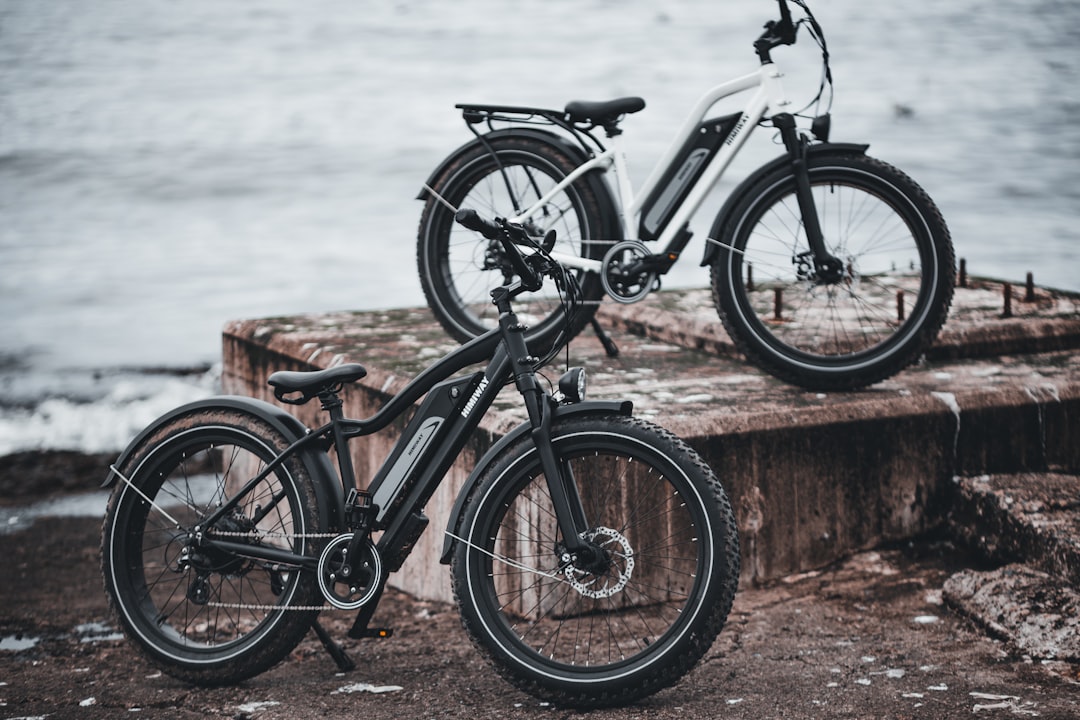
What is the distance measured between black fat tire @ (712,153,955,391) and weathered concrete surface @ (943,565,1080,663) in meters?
0.87

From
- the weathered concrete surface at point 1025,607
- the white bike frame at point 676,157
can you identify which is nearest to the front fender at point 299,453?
the white bike frame at point 676,157

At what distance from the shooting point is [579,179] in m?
4.61

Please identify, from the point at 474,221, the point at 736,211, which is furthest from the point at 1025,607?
the point at 474,221

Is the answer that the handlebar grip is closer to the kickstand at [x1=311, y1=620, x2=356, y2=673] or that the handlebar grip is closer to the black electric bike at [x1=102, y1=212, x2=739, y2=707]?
the black electric bike at [x1=102, y1=212, x2=739, y2=707]

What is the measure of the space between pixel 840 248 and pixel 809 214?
0.20 meters

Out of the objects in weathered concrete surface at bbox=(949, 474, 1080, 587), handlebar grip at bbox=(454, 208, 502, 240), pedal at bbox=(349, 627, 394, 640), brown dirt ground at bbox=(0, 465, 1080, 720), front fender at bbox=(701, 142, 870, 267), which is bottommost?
brown dirt ground at bbox=(0, 465, 1080, 720)

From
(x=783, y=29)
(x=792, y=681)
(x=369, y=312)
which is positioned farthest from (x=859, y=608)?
(x=369, y=312)

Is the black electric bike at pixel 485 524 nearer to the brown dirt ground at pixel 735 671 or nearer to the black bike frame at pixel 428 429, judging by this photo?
the black bike frame at pixel 428 429

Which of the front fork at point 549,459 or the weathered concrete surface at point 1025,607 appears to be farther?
the weathered concrete surface at point 1025,607

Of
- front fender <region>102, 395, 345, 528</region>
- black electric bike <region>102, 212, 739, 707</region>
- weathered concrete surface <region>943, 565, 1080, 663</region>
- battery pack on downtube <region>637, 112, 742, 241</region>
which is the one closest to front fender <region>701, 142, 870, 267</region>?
battery pack on downtube <region>637, 112, 742, 241</region>

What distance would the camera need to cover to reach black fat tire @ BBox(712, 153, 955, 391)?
4.30m

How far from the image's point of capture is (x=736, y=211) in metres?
4.37

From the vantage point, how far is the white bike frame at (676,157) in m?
4.40

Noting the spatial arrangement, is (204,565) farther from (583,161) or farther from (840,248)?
(840,248)
